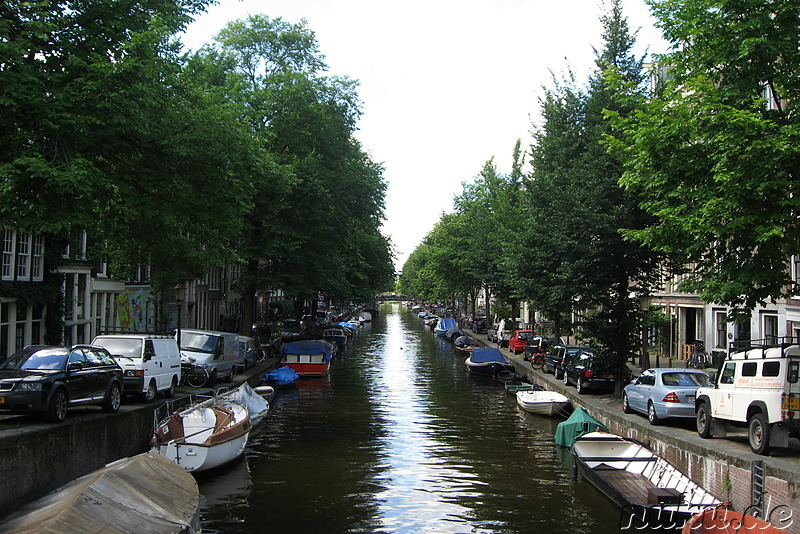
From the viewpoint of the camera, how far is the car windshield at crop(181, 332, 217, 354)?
2952 cm

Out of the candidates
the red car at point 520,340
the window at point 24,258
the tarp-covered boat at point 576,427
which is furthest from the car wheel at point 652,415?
the red car at point 520,340

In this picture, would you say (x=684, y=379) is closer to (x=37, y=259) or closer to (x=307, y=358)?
(x=307, y=358)

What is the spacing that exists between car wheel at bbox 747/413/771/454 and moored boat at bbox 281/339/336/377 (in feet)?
85.7

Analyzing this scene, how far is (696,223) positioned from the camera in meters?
15.8

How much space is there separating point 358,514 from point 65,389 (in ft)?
22.0

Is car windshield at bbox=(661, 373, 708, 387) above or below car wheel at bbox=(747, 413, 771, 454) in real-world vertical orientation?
above

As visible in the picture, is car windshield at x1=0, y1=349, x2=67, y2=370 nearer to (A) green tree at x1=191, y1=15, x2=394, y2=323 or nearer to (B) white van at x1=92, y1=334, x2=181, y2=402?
(B) white van at x1=92, y1=334, x2=181, y2=402

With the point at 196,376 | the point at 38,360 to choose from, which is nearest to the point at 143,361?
the point at 38,360

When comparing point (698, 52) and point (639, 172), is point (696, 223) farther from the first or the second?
point (698, 52)

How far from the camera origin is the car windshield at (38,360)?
50.5 feet

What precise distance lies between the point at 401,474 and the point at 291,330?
3769cm

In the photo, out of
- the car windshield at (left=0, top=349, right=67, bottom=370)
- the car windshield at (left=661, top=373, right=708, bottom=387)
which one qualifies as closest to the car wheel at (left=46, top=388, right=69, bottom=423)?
the car windshield at (left=0, top=349, right=67, bottom=370)

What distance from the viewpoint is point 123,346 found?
2150 centimetres

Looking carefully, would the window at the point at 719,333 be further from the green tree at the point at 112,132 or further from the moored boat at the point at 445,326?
the moored boat at the point at 445,326
